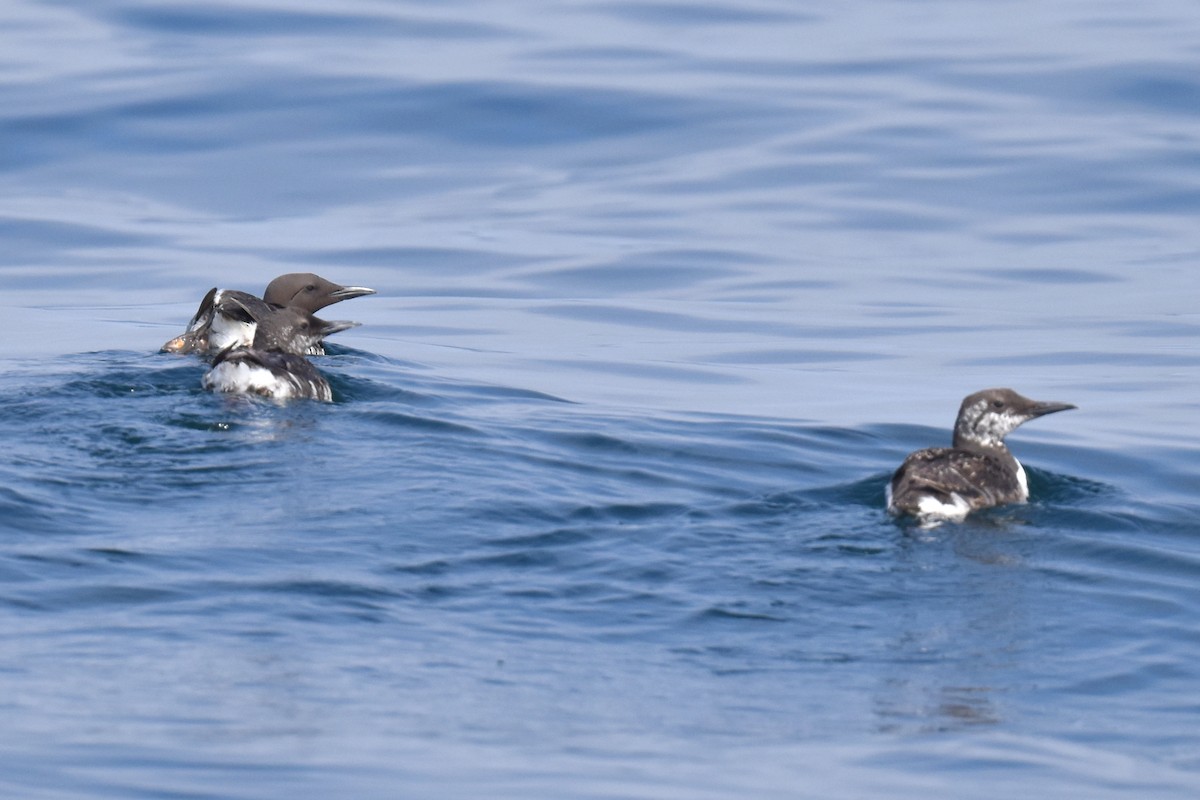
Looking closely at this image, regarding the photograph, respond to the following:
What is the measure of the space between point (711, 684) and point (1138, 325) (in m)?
10.8

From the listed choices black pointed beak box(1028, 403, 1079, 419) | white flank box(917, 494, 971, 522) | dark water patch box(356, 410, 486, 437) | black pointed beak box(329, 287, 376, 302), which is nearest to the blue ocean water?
dark water patch box(356, 410, 486, 437)

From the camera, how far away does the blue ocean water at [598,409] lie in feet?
19.6

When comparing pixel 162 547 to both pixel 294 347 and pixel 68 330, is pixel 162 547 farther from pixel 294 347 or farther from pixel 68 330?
pixel 68 330

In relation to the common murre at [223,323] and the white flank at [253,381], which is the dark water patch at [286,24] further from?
the white flank at [253,381]

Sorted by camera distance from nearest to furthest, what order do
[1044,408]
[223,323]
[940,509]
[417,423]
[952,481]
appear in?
[940,509], [952,481], [1044,408], [417,423], [223,323]

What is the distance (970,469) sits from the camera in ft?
31.1

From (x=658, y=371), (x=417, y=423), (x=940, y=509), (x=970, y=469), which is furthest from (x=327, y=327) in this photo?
(x=940, y=509)

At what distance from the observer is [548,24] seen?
29.2 metres

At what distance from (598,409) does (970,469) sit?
329cm

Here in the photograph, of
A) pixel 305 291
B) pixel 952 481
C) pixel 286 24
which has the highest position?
pixel 286 24

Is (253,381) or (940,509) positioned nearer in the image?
(940,509)

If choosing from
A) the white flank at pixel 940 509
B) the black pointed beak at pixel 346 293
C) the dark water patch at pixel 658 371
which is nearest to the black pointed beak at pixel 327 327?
the black pointed beak at pixel 346 293

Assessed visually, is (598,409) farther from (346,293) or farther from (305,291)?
(305,291)

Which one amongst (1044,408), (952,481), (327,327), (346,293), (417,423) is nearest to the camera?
(952,481)
